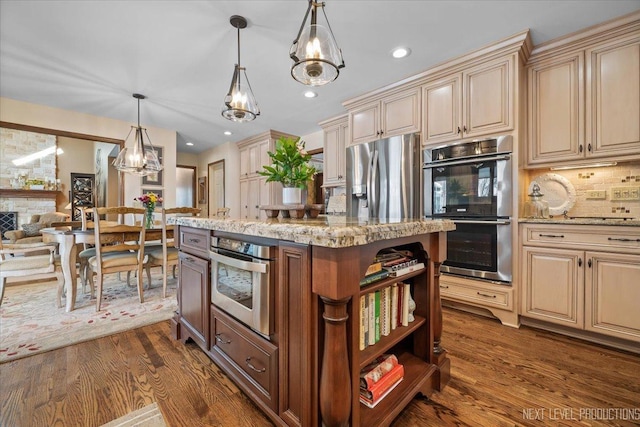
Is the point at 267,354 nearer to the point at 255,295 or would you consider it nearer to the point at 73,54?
the point at 255,295

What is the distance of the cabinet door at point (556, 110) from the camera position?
2105mm

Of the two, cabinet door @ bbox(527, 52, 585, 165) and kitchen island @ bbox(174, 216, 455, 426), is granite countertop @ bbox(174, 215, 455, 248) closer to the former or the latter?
kitchen island @ bbox(174, 216, 455, 426)

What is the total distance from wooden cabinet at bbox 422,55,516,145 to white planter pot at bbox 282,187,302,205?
69.5 inches

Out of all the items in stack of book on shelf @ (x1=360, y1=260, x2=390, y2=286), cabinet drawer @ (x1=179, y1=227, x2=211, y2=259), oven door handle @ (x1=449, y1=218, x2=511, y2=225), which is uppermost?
oven door handle @ (x1=449, y1=218, x2=511, y2=225)

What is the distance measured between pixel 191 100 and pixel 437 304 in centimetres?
387

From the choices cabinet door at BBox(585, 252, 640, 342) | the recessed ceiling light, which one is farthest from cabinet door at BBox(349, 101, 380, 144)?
cabinet door at BBox(585, 252, 640, 342)

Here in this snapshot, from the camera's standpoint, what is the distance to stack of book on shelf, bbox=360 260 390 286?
3.40 feet

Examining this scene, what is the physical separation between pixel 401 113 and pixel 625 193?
80.2 inches

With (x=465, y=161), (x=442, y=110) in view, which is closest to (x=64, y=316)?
(x=465, y=161)

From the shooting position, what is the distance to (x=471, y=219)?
2.37 metres

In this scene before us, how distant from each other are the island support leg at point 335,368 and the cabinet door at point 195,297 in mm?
938

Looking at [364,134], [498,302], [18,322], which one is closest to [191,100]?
[364,134]

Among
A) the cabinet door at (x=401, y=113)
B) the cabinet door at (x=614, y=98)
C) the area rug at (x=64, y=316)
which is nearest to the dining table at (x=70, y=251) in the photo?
the area rug at (x=64, y=316)

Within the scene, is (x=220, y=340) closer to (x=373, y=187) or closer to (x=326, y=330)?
(x=326, y=330)
